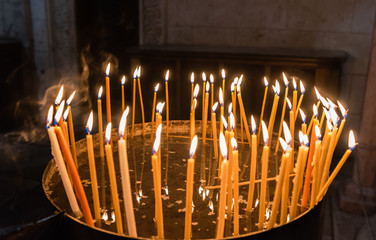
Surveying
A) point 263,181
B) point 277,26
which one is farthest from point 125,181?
point 277,26

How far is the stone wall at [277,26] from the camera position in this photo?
4391 millimetres

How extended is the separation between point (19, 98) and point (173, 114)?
113 inches

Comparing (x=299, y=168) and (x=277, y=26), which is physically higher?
(x=277, y=26)

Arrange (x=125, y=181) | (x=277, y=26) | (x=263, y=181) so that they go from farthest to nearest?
(x=277, y=26) → (x=263, y=181) → (x=125, y=181)

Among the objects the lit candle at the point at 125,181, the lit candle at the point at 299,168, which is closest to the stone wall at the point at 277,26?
the lit candle at the point at 299,168

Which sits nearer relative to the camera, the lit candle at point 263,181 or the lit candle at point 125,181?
the lit candle at point 125,181

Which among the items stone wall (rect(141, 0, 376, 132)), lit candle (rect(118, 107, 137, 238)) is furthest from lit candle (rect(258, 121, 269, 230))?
stone wall (rect(141, 0, 376, 132))

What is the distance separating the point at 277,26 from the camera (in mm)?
4641

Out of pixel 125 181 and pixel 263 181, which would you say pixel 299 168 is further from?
pixel 125 181

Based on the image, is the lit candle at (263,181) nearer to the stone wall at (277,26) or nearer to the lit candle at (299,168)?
the lit candle at (299,168)

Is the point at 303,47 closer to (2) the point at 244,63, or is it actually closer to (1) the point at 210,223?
(2) the point at 244,63

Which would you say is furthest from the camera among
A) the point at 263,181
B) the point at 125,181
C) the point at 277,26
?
the point at 277,26

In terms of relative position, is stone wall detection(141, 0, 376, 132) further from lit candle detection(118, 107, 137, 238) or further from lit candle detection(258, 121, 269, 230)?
lit candle detection(118, 107, 137, 238)

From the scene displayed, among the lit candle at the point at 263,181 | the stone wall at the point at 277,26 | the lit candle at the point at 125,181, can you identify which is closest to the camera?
the lit candle at the point at 125,181
